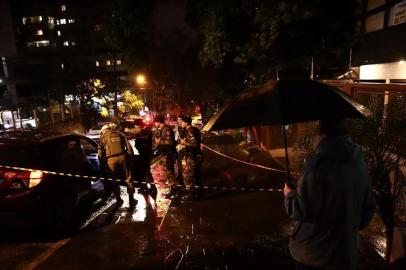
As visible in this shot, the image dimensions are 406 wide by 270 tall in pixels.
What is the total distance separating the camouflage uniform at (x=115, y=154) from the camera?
7.03 m

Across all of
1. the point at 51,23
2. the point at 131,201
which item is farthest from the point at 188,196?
the point at 51,23

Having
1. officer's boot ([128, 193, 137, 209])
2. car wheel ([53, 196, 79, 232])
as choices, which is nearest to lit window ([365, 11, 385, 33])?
officer's boot ([128, 193, 137, 209])

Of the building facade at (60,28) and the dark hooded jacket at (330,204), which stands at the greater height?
the building facade at (60,28)

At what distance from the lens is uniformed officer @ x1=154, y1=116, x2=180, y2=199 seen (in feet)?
25.5

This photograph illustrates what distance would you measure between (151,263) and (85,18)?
80.3 m

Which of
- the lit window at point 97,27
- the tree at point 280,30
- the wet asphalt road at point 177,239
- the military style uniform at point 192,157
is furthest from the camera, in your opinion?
the lit window at point 97,27

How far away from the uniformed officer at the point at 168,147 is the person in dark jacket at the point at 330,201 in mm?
5379

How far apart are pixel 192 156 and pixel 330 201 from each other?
5.31 metres

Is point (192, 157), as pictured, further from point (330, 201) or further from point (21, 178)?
point (330, 201)

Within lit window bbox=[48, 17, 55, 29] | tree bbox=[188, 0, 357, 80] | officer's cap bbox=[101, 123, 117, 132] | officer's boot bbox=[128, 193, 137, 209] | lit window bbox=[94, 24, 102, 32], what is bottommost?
officer's boot bbox=[128, 193, 137, 209]

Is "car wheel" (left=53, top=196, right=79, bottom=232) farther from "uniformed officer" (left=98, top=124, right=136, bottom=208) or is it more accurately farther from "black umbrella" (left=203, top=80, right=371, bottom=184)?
Answer: "black umbrella" (left=203, top=80, right=371, bottom=184)

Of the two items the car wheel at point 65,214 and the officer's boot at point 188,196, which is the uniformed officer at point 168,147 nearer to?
the officer's boot at point 188,196

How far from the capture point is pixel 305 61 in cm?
1130

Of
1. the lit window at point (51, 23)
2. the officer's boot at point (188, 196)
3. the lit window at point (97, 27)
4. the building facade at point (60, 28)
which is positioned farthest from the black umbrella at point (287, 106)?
the lit window at point (51, 23)
